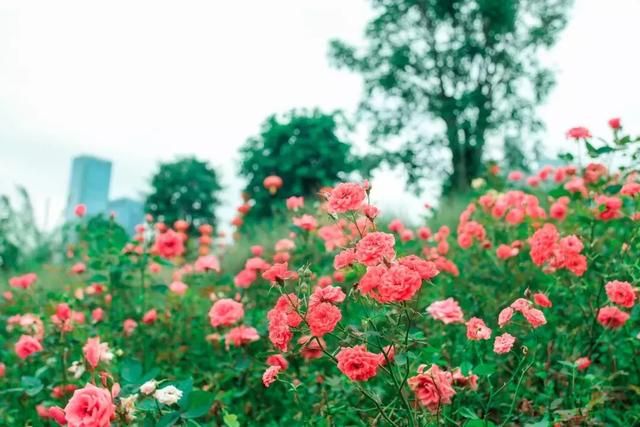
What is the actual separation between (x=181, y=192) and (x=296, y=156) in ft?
24.2

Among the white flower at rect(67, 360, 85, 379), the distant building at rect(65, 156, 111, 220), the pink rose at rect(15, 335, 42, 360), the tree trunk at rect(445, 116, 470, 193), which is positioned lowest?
the white flower at rect(67, 360, 85, 379)

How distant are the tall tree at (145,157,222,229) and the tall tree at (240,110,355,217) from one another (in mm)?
6128

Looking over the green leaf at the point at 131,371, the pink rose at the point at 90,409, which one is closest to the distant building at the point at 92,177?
the green leaf at the point at 131,371

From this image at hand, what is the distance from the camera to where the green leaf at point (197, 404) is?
1.25 m

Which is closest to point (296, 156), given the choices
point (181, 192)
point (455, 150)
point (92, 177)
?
point (455, 150)

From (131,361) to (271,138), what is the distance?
844 cm

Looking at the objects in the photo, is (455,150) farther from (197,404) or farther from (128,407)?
(128,407)

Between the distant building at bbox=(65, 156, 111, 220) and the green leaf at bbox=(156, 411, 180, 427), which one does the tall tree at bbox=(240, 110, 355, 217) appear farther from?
the distant building at bbox=(65, 156, 111, 220)

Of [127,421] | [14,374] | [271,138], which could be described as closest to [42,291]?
[14,374]

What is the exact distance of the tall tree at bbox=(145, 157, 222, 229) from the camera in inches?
627

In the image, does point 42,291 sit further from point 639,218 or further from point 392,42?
point 392,42

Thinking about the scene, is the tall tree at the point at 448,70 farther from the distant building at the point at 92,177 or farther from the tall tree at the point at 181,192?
the distant building at the point at 92,177

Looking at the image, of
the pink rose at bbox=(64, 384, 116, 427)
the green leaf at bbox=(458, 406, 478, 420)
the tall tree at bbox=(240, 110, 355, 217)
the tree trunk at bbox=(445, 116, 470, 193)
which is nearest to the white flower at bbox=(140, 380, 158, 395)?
the pink rose at bbox=(64, 384, 116, 427)

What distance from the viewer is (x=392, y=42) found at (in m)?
13.9
